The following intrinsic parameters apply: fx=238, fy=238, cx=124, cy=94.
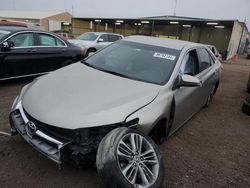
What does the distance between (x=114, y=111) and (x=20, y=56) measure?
4193 mm

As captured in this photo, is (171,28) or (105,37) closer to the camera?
(105,37)

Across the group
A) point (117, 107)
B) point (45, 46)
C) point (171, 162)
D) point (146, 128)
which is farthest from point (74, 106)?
point (45, 46)

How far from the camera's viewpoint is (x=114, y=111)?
2518 millimetres

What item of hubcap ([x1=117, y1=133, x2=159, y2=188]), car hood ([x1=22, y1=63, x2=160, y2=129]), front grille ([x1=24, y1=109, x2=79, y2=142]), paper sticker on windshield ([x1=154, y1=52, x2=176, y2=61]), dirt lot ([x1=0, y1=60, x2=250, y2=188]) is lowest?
dirt lot ([x1=0, y1=60, x2=250, y2=188])

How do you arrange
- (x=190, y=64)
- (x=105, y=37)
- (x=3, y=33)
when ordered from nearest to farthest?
(x=190, y=64)
(x=3, y=33)
(x=105, y=37)

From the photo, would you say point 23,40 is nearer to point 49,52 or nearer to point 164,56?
point 49,52

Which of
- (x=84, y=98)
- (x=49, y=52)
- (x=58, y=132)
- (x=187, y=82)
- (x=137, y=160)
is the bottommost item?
(x=137, y=160)

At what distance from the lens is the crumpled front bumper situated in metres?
2.34

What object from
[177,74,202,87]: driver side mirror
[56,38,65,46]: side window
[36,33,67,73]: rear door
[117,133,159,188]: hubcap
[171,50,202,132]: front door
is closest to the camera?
[117,133,159,188]: hubcap

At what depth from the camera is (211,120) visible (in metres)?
5.09

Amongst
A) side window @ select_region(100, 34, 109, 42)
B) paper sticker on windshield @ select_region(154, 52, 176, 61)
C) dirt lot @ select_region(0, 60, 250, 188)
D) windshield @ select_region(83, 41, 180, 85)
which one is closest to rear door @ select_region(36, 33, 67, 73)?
dirt lot @ select_region(0, 60, 250, 188)

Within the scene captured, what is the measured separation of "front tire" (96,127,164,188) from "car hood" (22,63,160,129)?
8.8 inches

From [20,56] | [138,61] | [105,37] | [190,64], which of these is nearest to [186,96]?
[190,64]

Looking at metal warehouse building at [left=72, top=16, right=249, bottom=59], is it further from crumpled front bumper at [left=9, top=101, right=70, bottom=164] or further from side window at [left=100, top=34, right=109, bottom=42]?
crumpled front bumper at [left=9, top=101, right=70, bottom=164]
